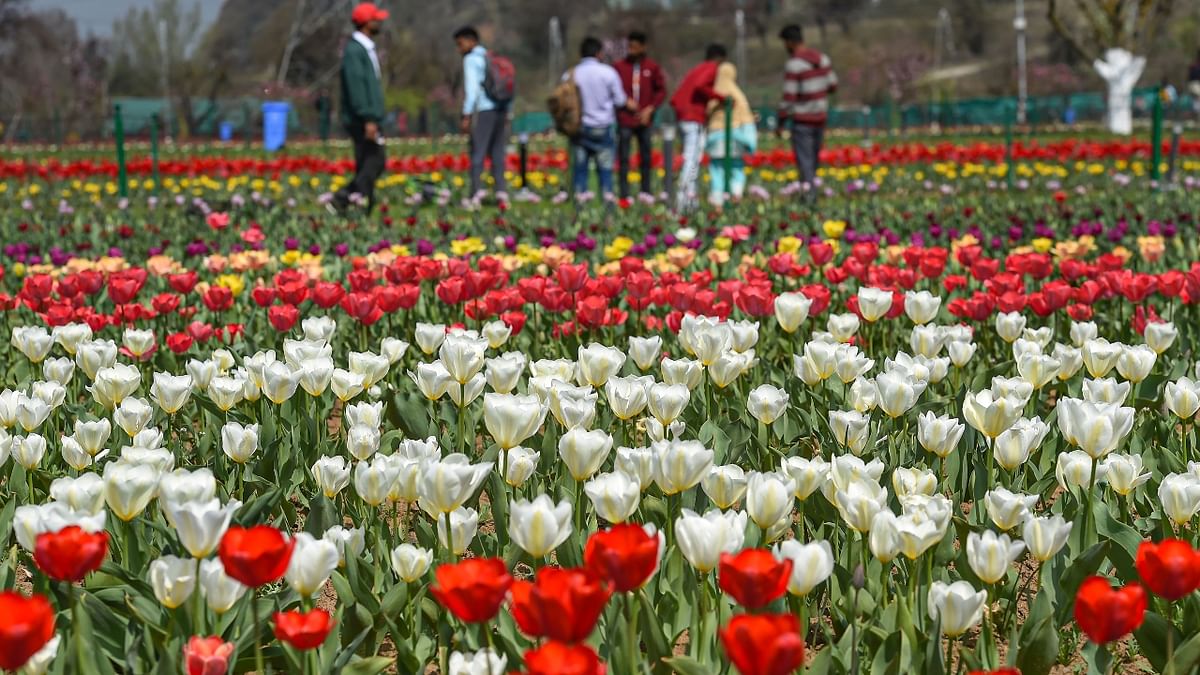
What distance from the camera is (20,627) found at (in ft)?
5.24

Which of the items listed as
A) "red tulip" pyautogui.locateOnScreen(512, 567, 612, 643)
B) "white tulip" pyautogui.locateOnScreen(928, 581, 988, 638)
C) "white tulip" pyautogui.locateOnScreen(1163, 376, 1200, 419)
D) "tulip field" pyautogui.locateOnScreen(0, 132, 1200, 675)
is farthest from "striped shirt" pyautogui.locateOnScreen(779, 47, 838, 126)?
"red tulip" pyautogui.locateOnScreen(512, 567, 612, 643)

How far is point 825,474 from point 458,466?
716mm

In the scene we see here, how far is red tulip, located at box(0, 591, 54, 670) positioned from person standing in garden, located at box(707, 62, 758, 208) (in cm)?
1055

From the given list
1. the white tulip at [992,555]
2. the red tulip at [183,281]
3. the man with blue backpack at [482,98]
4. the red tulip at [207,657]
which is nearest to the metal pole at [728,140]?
the man with blue backpack at [482,98]

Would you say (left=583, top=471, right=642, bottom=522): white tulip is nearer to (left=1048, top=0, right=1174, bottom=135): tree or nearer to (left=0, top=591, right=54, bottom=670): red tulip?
(left=0, top=591, right=54, bottom=670): red tulip

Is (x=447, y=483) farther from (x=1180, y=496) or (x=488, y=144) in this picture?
(x=488, y=144)

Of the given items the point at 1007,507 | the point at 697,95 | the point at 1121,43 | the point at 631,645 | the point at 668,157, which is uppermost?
the point at 1121,43

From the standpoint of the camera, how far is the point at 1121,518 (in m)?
2.95

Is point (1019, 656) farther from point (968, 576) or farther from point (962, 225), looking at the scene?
point (962, 225)

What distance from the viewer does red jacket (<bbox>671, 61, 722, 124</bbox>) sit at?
40.1 ft

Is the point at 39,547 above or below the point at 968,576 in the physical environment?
→ above

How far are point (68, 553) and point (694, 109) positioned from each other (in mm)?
10736

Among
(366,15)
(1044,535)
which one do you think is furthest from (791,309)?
(366,15)

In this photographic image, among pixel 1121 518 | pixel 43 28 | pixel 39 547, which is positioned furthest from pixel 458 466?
pixel 43 28
